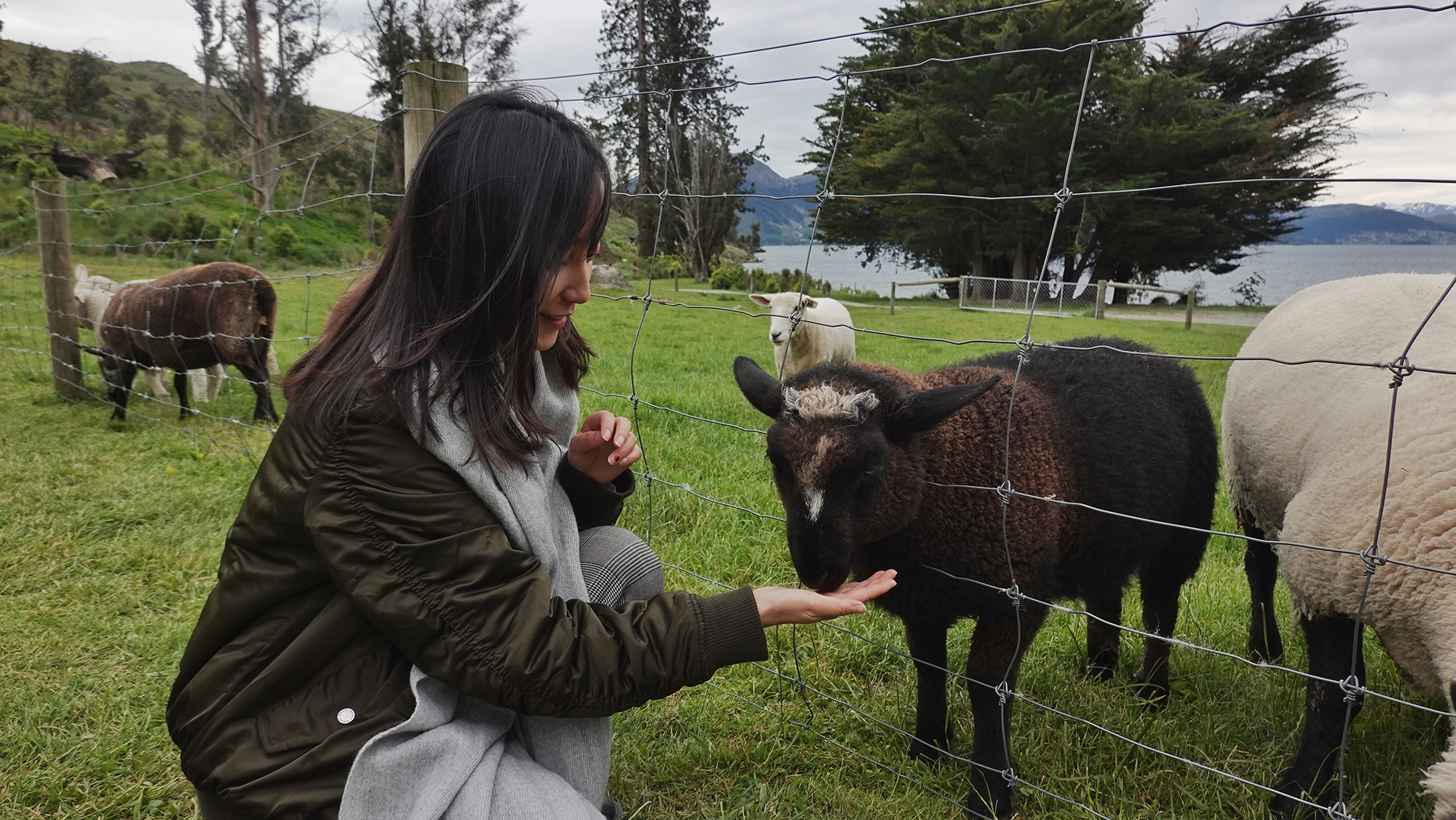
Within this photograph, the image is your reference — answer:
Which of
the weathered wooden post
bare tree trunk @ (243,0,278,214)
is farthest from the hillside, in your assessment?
the weathered wooden post

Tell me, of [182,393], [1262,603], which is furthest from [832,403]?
[182,393]

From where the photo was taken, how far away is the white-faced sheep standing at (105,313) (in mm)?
8734

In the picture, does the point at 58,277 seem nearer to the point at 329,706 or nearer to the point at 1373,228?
the point at 329,706

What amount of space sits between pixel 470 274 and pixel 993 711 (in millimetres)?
2095

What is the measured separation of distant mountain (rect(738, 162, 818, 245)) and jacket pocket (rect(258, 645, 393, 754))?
184 cm

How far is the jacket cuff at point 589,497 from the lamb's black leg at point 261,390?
21.8 ft

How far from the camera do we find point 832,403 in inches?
102

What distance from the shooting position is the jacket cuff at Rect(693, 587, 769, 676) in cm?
177

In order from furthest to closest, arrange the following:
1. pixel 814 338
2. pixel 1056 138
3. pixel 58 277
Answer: pixel 1056 138, pixel 814 338, pixel 58 277

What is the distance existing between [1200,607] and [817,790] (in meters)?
2.27

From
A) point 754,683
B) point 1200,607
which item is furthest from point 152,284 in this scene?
point 1200,607

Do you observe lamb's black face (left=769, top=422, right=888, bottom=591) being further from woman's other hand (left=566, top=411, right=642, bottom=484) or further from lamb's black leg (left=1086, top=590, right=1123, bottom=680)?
lamb's black leg (left=1086, top=590, right=1123, bottom=680)

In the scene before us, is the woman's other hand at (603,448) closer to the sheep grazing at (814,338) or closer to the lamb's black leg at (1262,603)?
the lamb's black leg at (1262,603)

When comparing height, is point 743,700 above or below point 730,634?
below
